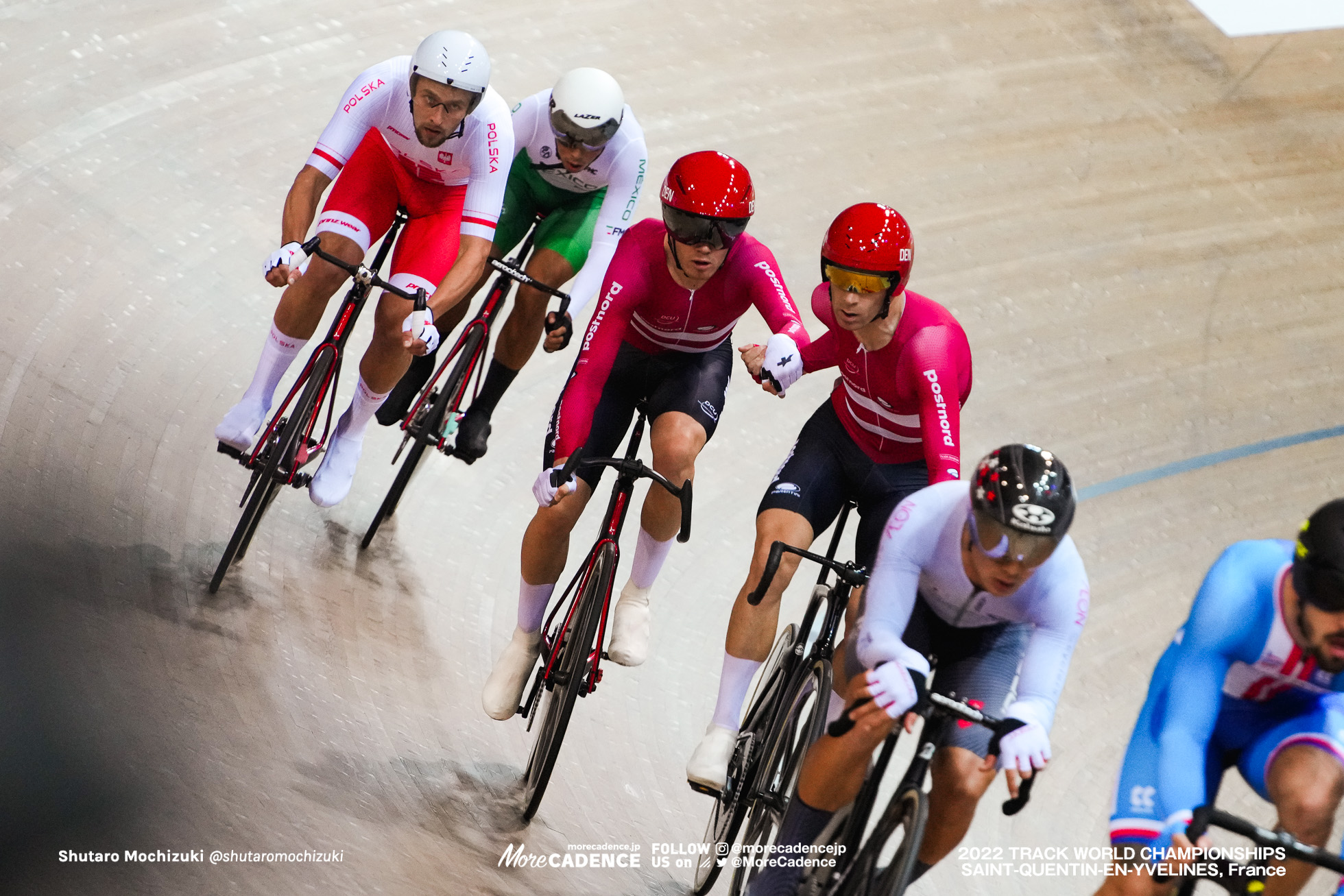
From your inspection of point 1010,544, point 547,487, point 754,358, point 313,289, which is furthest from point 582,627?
point 313,289

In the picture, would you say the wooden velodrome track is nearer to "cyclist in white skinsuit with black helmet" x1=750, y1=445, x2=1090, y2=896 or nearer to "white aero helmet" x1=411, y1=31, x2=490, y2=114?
"cyclist in white skinsuit with black helmet" x1=750, y1=445, x2=1090, y2=896

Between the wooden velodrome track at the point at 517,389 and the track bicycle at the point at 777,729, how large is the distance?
1.08 feet

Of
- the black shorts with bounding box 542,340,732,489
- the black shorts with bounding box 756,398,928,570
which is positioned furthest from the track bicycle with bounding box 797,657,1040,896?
the black shorts with bounding box 542,340,732,489

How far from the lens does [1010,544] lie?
271cm

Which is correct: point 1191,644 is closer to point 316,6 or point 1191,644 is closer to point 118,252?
point 118,252

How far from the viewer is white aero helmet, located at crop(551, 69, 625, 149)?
421 cm

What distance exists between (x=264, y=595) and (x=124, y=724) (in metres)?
1.10

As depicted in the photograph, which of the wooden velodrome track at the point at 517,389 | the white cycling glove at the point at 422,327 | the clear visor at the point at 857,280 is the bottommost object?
the wooden velodrome track at the point at 517,389

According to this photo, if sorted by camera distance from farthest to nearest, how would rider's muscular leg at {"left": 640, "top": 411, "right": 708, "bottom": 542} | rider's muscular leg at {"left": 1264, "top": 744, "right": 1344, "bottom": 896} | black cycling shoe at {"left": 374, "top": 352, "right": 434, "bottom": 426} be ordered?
1. black cycling shoe at {"left": 374, "top": 352, "right": 434, "bottom": 426}
2. rider's muscular leg at {"left": 640, "top": 411, "right": 708, "bottom": 542}
3. rider's muscular leg at {"left": 1264, "top": 744, "right": 1344, "bottom": 896}

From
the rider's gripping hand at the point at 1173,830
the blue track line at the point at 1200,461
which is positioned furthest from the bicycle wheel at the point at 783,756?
the blue track line at the point at 1200,461

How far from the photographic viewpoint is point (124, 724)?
10.7 ft

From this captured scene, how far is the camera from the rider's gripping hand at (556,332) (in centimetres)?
405

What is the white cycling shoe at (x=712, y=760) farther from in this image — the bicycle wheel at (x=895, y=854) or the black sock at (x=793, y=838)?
the bicycle wheel at (x=895, y=854)

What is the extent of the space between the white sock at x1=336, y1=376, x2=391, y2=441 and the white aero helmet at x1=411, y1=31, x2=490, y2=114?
1098 mm
